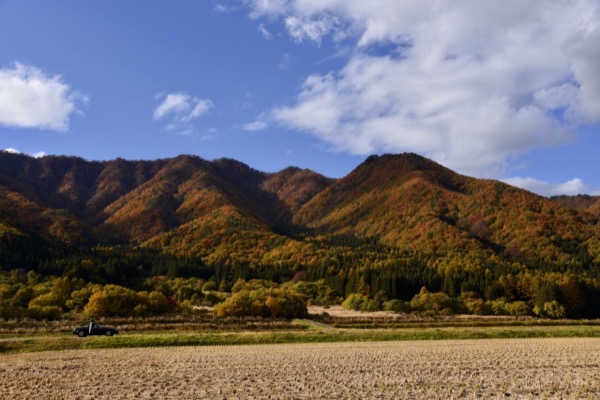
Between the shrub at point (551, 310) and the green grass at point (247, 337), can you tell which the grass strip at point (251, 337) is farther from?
the shrub at point (551, 310)

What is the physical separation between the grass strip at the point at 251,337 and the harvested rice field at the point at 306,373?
337 centimetres

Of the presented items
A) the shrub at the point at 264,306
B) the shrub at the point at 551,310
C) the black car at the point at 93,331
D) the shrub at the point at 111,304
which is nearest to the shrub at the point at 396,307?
the shrub at the point at 264,306

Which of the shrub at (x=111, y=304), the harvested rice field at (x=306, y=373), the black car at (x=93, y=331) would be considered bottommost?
the harvested rice field at (x=306, y=373)

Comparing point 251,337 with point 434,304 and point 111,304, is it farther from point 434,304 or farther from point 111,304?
point 434,304

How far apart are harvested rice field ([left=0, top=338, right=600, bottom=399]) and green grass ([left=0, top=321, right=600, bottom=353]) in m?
3.34

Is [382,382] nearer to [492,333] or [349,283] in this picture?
[492,333]

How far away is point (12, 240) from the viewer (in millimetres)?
156375

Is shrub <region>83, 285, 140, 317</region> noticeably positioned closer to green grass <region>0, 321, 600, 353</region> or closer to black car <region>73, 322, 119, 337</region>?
green grass <region>0, 321, 600, 353</region>

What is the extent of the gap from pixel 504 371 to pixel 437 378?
630 centimetres

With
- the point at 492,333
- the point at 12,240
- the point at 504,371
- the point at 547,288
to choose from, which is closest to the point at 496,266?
the point at 547,288

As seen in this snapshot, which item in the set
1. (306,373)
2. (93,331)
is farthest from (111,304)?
(306,373)

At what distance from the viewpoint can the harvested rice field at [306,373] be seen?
2725cm

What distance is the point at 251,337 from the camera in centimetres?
5569

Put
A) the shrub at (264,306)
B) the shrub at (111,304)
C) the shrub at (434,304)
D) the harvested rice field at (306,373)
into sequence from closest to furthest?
the harvested rice field at (306,373) → the shrub at (111,304) → the shrub at (264,306) → the shrub at (434,304)
